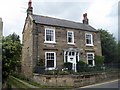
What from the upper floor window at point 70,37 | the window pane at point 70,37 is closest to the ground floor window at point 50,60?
the upper floor window at point 70,37

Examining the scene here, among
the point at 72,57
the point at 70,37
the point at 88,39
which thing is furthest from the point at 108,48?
the point at 72,57

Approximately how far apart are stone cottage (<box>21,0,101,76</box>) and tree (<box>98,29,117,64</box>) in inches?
332

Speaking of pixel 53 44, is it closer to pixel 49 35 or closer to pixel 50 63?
pixel 49 35

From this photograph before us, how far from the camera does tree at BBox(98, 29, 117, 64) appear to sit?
134 ft

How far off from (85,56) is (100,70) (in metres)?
5.13

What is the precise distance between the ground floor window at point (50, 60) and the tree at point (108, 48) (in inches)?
625

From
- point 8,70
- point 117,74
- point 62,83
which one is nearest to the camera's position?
point 8,70

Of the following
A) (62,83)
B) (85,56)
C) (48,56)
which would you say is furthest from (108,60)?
(62,83)

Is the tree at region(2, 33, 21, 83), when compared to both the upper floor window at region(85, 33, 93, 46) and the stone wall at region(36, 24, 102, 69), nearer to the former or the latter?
the stone wall at region(36, 24, 102, 69)

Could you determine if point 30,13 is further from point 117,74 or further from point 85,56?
point 117,74

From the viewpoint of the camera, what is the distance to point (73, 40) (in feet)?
98.3

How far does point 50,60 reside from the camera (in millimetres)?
27109

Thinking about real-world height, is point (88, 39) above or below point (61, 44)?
above

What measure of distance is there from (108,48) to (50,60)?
1809 centimetres
